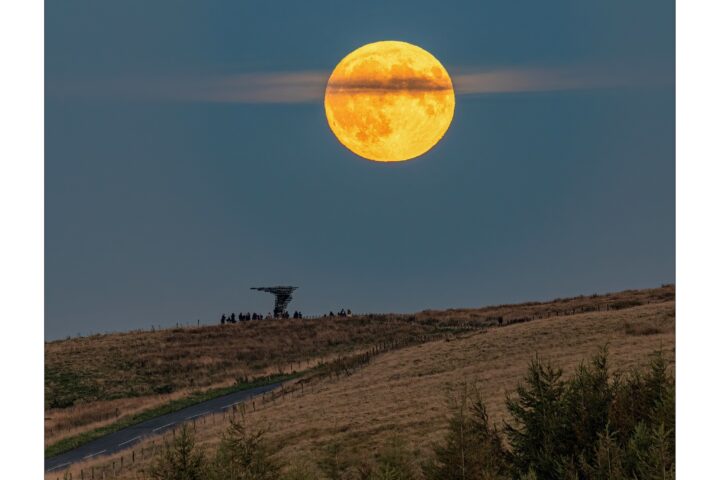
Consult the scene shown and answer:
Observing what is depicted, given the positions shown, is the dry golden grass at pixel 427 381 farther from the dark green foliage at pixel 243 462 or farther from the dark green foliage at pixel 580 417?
the dark green foliage at pixel 243 462

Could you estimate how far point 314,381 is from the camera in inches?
2948

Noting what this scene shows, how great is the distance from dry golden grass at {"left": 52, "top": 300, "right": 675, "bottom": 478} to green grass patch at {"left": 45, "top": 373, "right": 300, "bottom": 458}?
8.80m

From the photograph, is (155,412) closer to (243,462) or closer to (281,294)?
(243,462)

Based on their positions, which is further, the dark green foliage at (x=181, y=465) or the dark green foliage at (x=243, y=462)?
the dark green foliage at (x=181, y=465)

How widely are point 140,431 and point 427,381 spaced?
1923cm

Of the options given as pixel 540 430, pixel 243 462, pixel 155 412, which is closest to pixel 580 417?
pixel 540 430

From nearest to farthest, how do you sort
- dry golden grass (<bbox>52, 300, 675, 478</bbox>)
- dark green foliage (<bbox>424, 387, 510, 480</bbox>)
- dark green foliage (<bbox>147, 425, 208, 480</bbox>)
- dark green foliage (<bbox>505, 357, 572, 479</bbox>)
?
dark green foliage (<bbox>424, 387, 510, 480</bbox>) → dark green foliage (<bbox>147, 425, 208, 480</bbox>) → dark green foliage (<bbox>505, 357, 572, 479</bbox>) → dry golden grass (<bbox>52, 300, 675, 478</bbox>)

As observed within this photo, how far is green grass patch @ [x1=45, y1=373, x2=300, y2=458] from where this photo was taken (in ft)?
215

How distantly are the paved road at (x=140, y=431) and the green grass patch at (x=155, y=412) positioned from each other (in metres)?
1.03

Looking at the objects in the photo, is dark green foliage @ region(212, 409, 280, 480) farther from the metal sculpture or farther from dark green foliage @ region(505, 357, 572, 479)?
the metal sculpture

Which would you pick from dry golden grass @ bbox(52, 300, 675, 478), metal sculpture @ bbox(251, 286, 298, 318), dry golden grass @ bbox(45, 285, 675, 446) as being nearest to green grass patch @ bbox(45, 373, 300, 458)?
dry golden grass @ bbox(45, 285, 675, 446)

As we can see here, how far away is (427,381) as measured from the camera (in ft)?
210

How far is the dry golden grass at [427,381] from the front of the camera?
49531mm

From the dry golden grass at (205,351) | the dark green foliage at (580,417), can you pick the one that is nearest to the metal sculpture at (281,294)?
the dry golden grass at (205,351)
